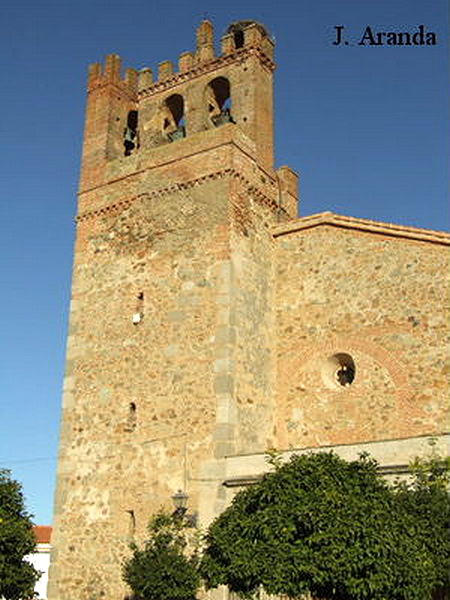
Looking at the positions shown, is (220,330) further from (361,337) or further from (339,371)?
(361,337)

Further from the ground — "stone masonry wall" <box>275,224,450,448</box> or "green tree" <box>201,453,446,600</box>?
"stone masonry wall" <box>275,224,450,448</box>

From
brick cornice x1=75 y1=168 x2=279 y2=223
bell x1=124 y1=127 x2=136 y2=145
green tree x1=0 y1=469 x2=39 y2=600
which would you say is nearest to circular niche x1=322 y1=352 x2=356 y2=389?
brick cornice x1=75 y1=168 x2=279 y2=223

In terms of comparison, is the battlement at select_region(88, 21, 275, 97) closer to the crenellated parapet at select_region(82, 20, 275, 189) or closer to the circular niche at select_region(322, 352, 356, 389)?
the crenellated parapet at select_region(82, 20, 275, 189)

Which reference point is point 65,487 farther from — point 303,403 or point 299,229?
point 299,229

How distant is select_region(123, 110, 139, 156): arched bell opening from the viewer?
22.4 metres

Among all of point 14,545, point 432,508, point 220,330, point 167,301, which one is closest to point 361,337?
point 220,330

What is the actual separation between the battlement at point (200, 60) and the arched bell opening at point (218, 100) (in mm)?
493

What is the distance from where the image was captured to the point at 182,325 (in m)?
18.3

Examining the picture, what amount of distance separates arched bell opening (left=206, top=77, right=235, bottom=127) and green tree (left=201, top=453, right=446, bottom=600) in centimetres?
1114

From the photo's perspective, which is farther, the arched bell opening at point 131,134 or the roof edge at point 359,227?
the arched bell opening at point 131,134

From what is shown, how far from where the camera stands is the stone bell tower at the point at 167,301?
1742 cm

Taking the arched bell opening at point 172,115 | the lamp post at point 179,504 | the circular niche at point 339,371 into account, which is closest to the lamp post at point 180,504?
the lamp post at point 179,504

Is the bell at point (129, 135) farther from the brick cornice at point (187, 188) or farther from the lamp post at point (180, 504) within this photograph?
the lamp post at point (180, 504)

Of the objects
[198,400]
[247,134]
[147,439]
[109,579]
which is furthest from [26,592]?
[247,134]
